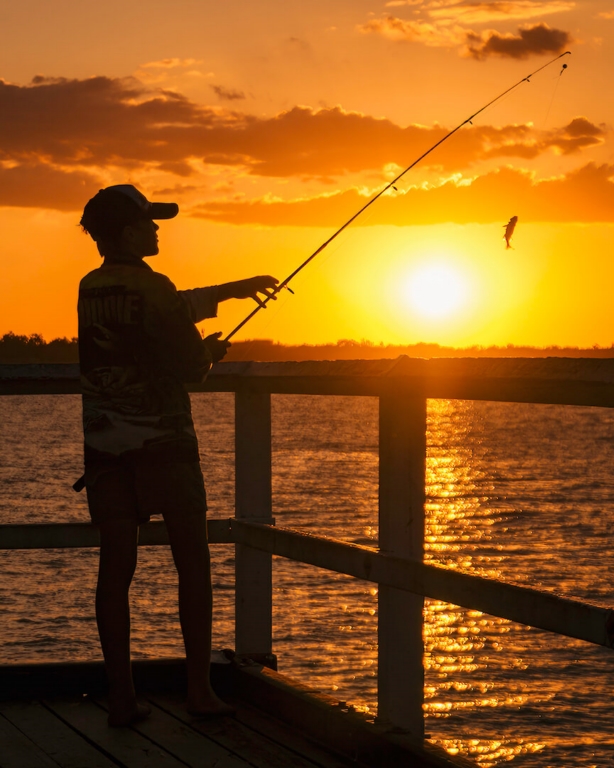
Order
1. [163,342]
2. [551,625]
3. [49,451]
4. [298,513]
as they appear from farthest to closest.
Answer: [49,451]
[298,513]
[163,342]
[551,625]

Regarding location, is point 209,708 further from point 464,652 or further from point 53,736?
point 464,652

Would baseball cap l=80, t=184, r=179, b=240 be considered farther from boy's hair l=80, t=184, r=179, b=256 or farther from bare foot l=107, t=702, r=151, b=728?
bare foot l=107, t=702, r=151, b=728

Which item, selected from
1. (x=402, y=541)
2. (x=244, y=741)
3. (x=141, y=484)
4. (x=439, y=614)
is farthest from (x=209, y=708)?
(x=439, y=614)

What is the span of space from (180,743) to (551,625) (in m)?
1.43

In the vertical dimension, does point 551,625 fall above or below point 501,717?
above

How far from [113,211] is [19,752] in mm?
1663

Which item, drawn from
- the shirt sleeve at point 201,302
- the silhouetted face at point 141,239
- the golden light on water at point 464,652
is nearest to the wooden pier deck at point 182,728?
the golden light on water at point 464,652

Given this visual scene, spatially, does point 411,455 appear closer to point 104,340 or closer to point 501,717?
point 104,340

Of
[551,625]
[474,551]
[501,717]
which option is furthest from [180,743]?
[474,551]

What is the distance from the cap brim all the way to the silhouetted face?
3 centimetres

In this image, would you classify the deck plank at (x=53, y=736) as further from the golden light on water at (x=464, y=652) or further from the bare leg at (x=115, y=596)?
the golden light on water at (x=464, y=652)

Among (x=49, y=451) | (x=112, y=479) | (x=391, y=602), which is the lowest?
(x=49, y=451)

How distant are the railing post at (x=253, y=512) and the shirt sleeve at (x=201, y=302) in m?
0.57

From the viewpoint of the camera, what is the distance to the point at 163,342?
357 centimetres
